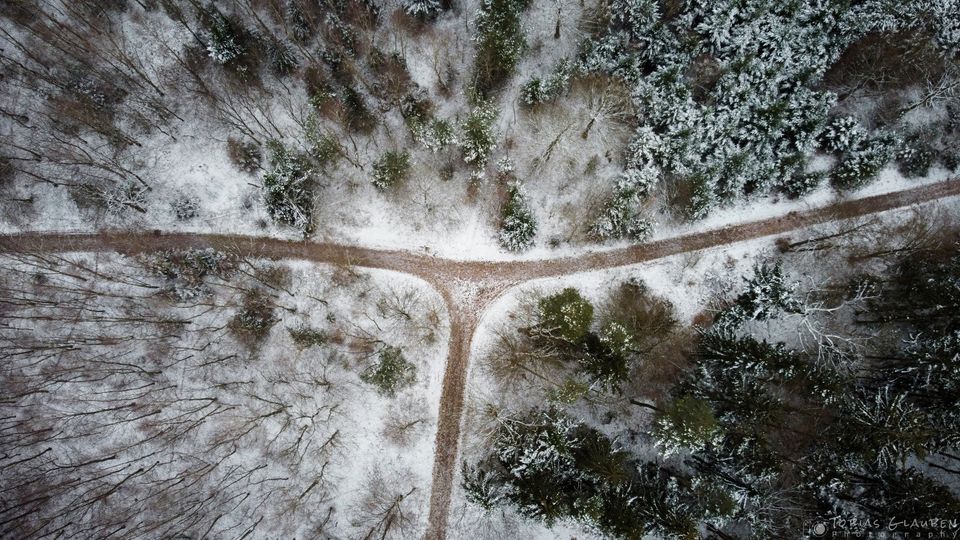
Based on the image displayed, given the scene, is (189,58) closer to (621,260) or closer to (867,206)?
(621,260)

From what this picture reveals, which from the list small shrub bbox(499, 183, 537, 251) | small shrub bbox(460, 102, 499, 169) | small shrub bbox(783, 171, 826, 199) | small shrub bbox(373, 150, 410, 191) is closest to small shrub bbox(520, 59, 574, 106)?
small shrub bbox(460, 102, 499, 169)

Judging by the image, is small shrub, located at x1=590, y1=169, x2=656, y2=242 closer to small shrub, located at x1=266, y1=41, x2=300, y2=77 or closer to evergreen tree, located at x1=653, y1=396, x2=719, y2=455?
evergreen tree, located at x1=653, y1=396, x2=719, y2=455

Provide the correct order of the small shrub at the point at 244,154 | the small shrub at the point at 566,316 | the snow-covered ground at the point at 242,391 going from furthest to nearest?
the small shrub at the point at 244,154
the snow-covered ground at the point at 242,391
the small shrub at the point at 566,316

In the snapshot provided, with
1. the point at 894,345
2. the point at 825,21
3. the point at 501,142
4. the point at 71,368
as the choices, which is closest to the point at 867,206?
the point at 894,345

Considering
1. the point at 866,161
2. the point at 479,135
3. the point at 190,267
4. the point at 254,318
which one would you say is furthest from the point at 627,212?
the point at 190,267

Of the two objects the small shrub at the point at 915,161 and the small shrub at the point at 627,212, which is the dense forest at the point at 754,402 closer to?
the small shrub at the point at 627,212

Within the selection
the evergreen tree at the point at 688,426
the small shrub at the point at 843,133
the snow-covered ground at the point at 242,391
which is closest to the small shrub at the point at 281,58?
the snow-covered ground at the point at 242,391

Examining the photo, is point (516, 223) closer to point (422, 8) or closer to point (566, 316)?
point (566, 316)
